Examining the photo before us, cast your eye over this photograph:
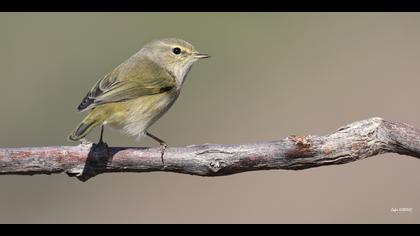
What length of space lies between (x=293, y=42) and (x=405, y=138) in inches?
364

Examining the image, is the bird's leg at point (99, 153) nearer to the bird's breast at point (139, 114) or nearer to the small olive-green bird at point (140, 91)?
the small olive-green bird at point (140, 91)

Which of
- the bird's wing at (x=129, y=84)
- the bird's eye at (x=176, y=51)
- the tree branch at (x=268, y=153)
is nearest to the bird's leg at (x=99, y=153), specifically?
the tree branch at (x=268, y=153)

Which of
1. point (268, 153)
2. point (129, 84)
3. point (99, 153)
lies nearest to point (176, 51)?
point (129, 84)

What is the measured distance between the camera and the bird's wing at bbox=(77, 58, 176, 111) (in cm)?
623

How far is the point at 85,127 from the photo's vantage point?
19.1 ft

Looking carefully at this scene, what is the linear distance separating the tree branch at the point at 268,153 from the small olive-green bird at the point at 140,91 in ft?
1.88

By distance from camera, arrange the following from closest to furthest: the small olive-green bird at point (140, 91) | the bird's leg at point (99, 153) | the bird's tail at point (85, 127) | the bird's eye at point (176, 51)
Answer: the bird's leg at point (99, 153) < the bird's tail at point (85, 127) < the small olive-green bird at point (140, 91) < the bird's eye at point (176, 51)

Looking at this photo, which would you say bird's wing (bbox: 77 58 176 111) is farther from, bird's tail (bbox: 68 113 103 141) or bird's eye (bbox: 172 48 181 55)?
bird's eye (bbox: 172 48 181 55)

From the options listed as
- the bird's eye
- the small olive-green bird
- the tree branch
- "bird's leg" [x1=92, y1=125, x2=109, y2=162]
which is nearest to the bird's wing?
the small olive-green bird

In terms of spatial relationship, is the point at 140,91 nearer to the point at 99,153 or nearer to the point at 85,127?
the point at 85,127

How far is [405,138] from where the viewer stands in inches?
198

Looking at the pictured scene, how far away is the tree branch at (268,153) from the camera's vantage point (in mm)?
4988

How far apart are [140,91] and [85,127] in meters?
0.89

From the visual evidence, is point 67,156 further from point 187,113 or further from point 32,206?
point 187,113
